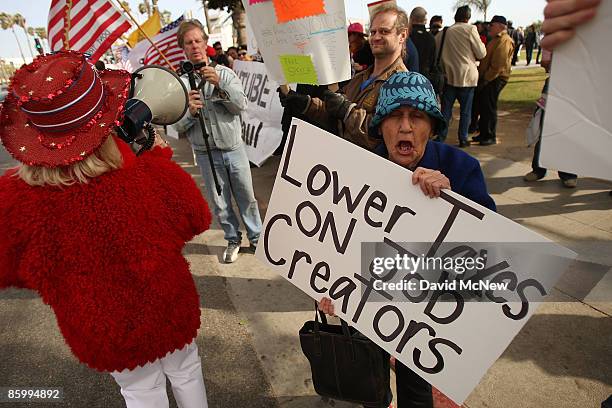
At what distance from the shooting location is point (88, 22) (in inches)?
A: 119

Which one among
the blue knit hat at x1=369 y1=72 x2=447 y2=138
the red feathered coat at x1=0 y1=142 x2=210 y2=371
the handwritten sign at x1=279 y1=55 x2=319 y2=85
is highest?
the handwritten sign at x1=279 y1=55 x2=319 y2=85

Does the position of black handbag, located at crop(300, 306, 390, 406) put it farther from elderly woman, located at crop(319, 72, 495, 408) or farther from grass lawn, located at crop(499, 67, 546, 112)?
grass lawn, located at crop(499, 67, 546, 112)

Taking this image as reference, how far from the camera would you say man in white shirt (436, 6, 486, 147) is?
Result: 5793mm

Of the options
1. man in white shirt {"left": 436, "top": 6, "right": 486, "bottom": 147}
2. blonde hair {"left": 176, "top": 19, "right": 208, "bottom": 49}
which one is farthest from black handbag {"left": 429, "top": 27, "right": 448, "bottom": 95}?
blonde hair {"left": 176, "top": 19, "right": 208, "bottom": 49}

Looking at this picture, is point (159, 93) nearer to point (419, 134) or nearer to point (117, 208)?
point (117, 208)

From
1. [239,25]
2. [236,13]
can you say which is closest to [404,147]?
[239,25]

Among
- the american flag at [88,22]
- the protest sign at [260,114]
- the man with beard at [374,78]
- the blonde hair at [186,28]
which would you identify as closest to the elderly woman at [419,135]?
the man with beard at [374,78]

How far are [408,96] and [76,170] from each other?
3.84 feet

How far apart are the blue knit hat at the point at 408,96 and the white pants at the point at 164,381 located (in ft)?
4.38

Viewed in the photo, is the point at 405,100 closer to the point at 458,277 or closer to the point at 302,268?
the point at 458,277

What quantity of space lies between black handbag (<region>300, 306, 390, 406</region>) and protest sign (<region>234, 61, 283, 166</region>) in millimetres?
3744

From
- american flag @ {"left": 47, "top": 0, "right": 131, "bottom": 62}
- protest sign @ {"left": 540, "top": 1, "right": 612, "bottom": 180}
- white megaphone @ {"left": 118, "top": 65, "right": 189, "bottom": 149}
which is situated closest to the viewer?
protest sign @ {"left": 540, "top": 1, "right": 612, "bottom": 180}

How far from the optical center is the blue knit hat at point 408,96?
4.58 ft

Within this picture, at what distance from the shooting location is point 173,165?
5.01 feet
